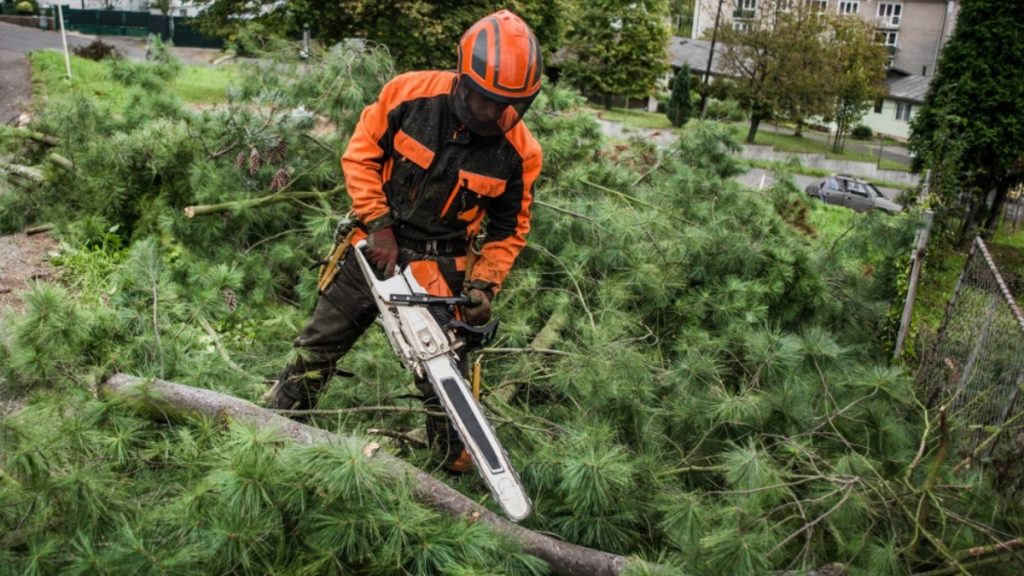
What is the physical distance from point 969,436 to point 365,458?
9.76 feet

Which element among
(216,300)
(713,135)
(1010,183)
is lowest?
(1010,183)

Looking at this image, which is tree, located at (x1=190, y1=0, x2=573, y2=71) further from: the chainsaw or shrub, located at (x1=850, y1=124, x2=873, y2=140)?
shrub, located at (x1=850, y1=124, x2=873, y2=140)

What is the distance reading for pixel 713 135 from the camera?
569 cm

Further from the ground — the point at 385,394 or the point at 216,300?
the point at 216,300

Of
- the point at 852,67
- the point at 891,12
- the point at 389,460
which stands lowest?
the point at 389,460

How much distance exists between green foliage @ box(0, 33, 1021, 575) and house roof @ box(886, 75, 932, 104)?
33328 millimetres

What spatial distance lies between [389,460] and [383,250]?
0.97 metres

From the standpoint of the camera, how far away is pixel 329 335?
10.4ft

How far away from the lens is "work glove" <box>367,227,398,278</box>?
2922mm

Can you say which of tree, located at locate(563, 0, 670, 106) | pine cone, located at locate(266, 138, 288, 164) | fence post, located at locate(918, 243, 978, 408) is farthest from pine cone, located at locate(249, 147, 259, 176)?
tree, located at locate(563, 0, 670, 106)

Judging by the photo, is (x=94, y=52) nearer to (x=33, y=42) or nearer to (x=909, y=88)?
(x=33, y=42)

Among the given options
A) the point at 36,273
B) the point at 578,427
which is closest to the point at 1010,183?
the point at 578,427

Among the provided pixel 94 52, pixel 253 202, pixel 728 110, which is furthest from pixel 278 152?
pixel 94 52

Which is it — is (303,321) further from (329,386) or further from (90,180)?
(90,180)
